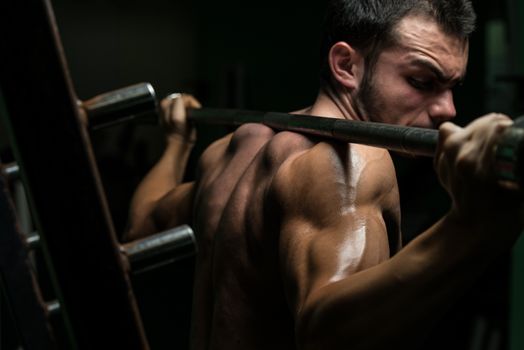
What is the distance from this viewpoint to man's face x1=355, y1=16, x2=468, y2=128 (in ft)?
3.55

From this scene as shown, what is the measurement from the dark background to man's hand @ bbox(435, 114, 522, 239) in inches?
58.7

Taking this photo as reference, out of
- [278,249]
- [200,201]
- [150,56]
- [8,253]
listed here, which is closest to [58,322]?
[150,56]

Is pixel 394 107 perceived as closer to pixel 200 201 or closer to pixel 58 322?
pixel 200 201

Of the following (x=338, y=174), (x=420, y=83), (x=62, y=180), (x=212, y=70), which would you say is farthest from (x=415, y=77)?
(x=212, y=70)

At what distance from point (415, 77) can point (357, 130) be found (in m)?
0.29

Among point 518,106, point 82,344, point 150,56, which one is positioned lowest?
point 518,106

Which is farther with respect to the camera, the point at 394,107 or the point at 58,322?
the point at 58,322

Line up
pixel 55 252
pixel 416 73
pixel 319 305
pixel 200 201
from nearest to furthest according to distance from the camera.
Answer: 1. pixel 55 252
2. pixel 319 305
3. pixel 416 73
4. pixel 200 201

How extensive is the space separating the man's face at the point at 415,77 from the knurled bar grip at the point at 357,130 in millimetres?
136

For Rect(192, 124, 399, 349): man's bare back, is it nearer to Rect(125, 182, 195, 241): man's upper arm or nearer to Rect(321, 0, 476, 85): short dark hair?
Rect(125, 182, 195, 241): man's upper arm

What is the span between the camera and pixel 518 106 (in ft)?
7.10

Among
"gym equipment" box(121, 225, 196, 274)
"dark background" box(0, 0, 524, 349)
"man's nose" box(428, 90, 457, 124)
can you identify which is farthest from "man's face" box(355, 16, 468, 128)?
"dark background" box(0, 0, 524, 349)

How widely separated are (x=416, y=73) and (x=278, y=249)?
0.30 m

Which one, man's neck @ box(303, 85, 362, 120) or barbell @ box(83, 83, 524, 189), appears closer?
barbell @ box(83, 83, 524, 189)
